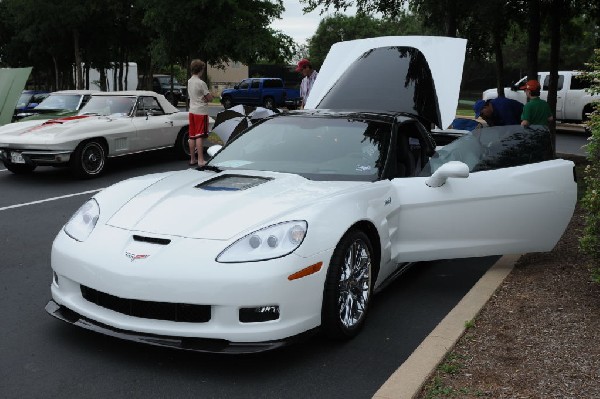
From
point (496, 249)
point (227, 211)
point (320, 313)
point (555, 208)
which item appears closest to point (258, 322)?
point (320, 313)

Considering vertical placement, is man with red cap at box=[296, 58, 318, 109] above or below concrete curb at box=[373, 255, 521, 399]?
above

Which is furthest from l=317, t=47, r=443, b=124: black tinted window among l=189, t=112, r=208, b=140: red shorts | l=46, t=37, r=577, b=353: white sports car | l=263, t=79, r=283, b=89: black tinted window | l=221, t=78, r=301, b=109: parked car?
l=263, t=79, r=283, b=89: black tinted window

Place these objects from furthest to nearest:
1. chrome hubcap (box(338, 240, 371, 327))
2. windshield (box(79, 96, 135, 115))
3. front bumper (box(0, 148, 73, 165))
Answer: windshield (box(79, 96, 135, 115))
front bumper (box(0, 148, 73, 165))
chrome hubcap (box(338, 240, 371, 327))

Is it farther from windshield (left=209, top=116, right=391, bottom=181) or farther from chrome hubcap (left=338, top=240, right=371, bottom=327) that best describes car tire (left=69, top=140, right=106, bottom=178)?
chrome hubcap (left=338, top=240, right=371, bottom=327)

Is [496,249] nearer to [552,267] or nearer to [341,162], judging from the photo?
[552,267]

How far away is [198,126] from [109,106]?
1590 mm

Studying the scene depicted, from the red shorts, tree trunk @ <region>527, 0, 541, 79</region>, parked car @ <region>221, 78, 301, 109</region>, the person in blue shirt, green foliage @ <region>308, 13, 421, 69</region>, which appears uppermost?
green foliage @ <region>308, 13, 421, 69</region>

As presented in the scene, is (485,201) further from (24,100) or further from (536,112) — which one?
(24,100)

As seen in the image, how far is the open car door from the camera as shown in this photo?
4930 mm

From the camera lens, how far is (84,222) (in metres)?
4.30

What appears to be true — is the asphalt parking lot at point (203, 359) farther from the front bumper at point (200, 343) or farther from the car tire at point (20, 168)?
the car tire at point (20, 168)

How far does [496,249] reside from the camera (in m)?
5.10

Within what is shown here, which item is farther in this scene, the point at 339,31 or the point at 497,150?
the point at 339,31

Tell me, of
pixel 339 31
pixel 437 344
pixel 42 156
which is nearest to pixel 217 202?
pixel 437 344
